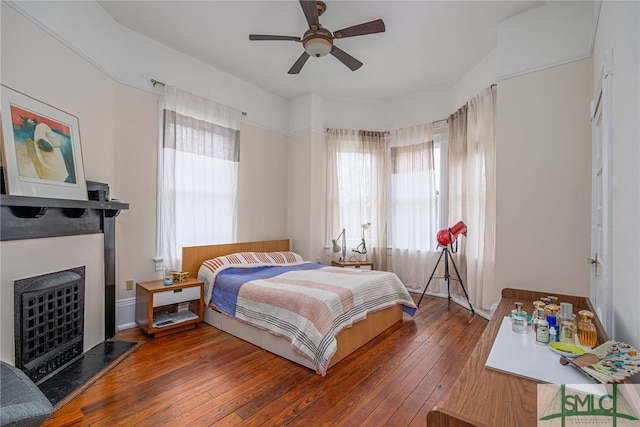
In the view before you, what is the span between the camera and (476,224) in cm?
359

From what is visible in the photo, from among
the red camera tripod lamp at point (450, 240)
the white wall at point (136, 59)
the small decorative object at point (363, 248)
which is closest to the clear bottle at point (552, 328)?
the red camera tripod lamp at point (450, 240)

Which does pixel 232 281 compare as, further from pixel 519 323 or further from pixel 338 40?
pixel 338 40

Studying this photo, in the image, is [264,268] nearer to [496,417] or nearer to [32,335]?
[32,335]

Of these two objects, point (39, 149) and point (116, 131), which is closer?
point (39, 149)

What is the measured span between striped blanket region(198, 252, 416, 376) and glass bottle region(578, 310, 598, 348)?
4.80 ft

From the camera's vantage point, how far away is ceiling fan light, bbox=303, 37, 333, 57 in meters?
2.50

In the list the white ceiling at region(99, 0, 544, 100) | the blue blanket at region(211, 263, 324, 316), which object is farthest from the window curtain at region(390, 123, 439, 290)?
the blue blanket at region(211, 263, 324, 316)

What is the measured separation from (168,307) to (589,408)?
3.55 m

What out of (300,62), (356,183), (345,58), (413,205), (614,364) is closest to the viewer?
(614,364)

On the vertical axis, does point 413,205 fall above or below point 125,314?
above

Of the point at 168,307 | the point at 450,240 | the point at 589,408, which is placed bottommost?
the point at 168,307

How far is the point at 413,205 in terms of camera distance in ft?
14.8

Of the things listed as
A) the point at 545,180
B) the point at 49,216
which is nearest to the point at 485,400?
the point at 545,180

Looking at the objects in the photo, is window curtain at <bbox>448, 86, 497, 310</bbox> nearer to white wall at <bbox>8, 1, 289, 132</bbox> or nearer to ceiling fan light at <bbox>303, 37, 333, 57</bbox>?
ceiling fan light at <bbox>303, 37, 333, 57</bbox>
